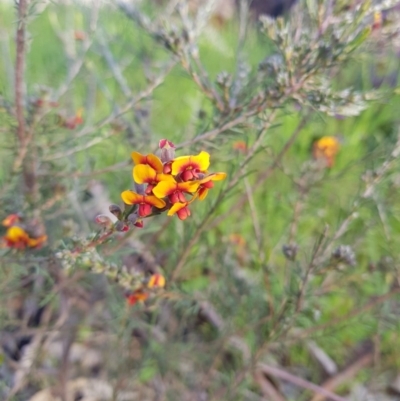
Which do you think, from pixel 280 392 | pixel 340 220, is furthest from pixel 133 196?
pixel 280 392

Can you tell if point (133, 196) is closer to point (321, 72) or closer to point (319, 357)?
point (321, 72)

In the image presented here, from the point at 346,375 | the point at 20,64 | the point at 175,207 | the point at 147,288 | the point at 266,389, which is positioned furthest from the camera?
the point at 346,375

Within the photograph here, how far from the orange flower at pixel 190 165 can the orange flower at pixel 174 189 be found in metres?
0.01

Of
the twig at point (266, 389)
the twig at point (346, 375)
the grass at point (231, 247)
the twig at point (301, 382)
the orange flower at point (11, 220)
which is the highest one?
the orange flower at point (11, 220)

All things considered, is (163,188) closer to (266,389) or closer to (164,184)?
(164,184)

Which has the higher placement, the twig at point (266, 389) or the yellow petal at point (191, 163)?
the yellow petal at point (191, 163)

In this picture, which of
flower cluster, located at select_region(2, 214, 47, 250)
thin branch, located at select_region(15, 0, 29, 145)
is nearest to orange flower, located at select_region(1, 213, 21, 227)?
flower cluster, located at select_region(2, 214, 47, 250)

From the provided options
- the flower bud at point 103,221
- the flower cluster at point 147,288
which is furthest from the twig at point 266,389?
the flower bud at point 103,221

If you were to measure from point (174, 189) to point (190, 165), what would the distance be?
4 centimetres

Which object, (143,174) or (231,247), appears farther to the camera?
(231,247)

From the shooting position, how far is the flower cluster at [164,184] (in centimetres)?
49

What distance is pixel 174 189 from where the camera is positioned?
493 millimetres

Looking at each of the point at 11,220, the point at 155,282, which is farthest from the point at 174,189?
the point at 11,220

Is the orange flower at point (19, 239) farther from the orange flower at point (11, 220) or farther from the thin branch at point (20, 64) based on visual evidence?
the thin branch at point (20, 64)
